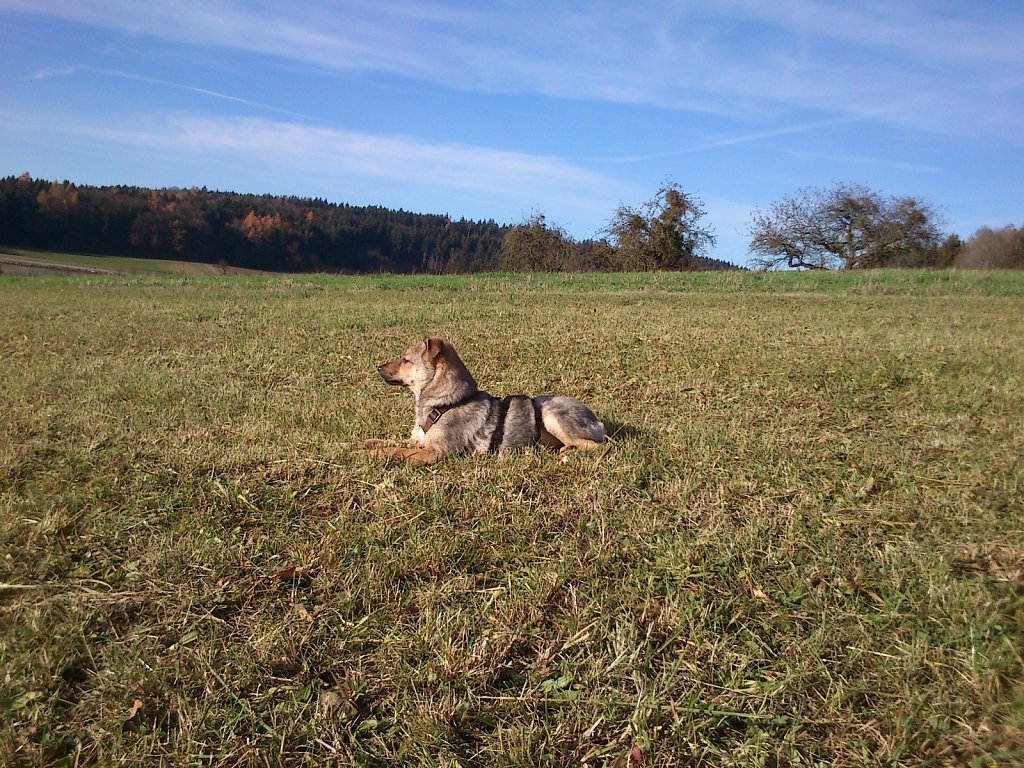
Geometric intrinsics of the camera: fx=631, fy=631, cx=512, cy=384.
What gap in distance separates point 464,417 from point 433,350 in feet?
2.44

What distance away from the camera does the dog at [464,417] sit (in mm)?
6012

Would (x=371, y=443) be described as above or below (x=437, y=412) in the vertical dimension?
below

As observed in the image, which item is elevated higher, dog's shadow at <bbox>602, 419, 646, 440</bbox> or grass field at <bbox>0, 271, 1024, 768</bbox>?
dog's shadow at <bbox>602, 419, 646, 440</bbox>

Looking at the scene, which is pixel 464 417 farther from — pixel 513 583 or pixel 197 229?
pixel 197 229

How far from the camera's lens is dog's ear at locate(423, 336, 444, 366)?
623 cm

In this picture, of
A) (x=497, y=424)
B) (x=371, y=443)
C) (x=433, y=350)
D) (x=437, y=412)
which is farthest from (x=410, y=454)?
(x=433, y=350)

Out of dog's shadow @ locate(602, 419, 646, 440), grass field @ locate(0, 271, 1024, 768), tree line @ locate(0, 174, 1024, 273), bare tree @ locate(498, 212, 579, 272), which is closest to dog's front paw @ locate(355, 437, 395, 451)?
grass field @ locate(0, 271, 1024, 768)

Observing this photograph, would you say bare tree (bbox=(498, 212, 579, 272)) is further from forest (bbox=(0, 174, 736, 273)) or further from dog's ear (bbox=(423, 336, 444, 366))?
dog's ear (bbox=(423, 336, 444, 366))

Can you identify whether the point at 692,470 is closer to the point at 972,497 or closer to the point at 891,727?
the point at 972,497

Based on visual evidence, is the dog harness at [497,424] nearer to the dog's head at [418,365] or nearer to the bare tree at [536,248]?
the dog's head at [418,365]

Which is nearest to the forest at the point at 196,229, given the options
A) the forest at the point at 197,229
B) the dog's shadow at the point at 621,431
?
the forest at the point at 197,229

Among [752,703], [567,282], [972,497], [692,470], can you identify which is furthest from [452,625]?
[567,282]

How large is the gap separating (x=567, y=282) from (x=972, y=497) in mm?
27546

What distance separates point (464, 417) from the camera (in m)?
6.10
